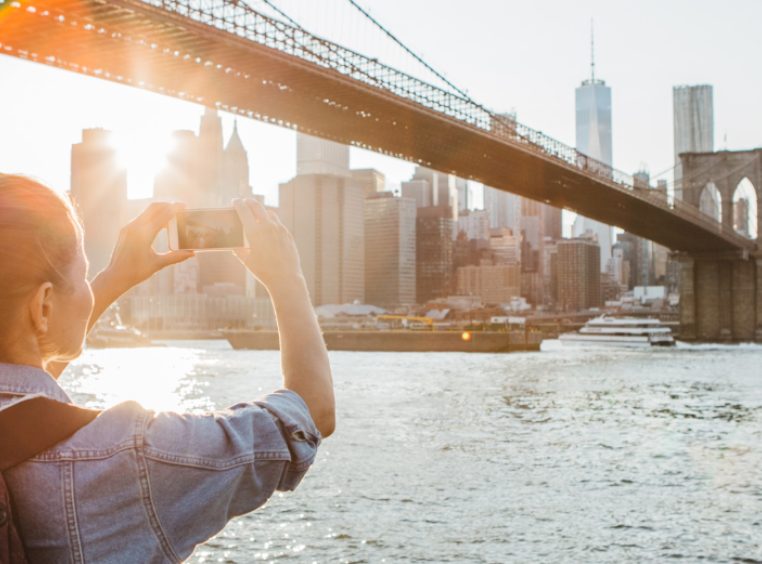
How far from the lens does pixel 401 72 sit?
1324 inches

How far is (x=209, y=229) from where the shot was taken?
1.61 m

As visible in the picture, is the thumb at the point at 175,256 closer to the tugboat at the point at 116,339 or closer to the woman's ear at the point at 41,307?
the woman's ear at the point at 41,307

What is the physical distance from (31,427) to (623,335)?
6673 centimetres

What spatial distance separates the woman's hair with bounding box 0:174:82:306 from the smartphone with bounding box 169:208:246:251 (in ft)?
1.08

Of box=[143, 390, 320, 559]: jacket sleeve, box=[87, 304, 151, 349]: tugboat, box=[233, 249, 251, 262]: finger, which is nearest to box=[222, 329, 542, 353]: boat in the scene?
box=[87, 304, 151, 349]: tugboat

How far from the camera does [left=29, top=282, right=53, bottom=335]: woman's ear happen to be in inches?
48.9

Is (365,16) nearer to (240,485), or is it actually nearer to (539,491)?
(539,491)

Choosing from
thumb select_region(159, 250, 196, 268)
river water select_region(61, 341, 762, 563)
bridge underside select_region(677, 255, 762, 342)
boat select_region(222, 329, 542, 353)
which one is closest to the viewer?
thumb select_region(159, 250, 196, 268)

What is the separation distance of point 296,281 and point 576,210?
2016 inches

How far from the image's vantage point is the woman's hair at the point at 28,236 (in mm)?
1209

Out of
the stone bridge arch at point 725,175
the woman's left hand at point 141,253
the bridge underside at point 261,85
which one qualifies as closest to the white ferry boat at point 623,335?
the stone bridge arch at point 725,175

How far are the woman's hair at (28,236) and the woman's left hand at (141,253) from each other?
424mm

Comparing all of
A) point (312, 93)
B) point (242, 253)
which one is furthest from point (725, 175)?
point (242, 253)

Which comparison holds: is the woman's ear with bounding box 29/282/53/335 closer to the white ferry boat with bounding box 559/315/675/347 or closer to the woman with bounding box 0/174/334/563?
the woman with bounding box 0/174/334/563
